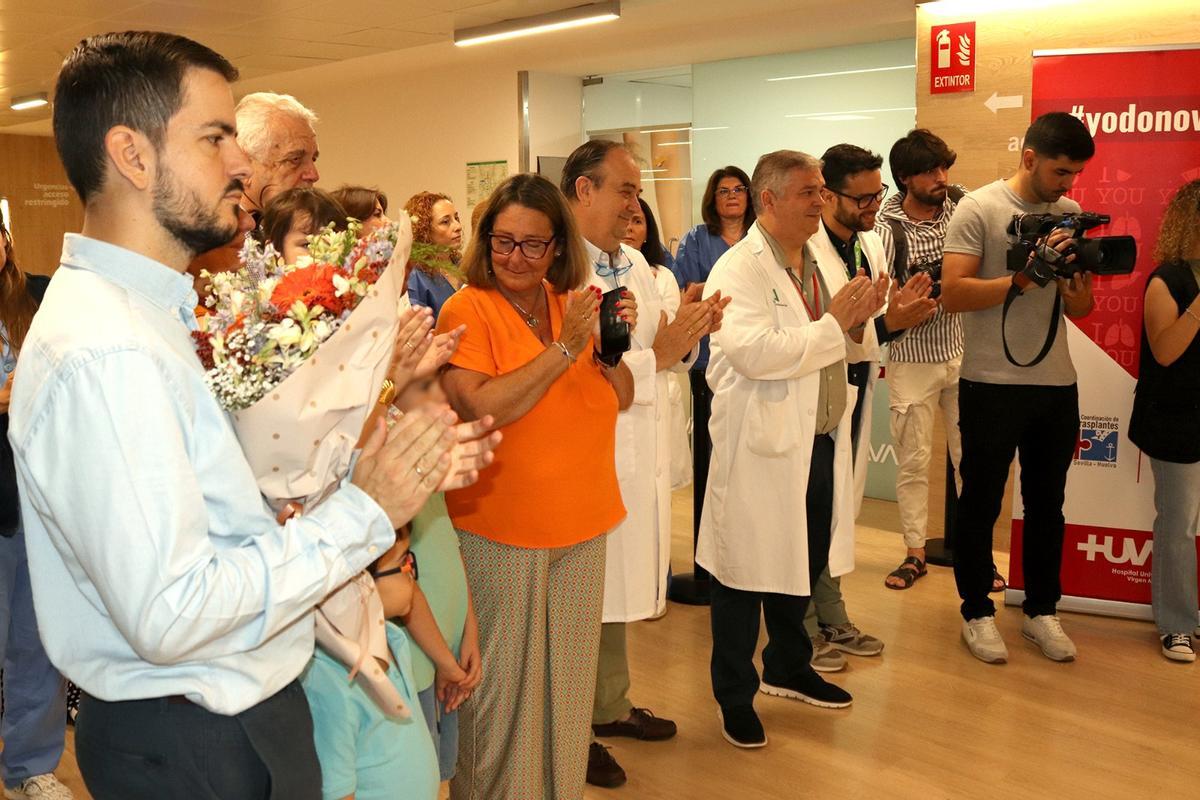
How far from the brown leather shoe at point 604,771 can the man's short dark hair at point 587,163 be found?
1.63m

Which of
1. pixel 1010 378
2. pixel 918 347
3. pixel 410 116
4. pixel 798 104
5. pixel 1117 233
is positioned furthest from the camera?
pixel 410 116

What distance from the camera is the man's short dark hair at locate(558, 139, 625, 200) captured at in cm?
310

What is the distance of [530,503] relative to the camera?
251 cm

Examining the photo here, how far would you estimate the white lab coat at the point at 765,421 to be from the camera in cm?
321

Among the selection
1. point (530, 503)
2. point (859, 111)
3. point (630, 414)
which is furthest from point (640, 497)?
point (859, 111)

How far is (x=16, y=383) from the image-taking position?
1.30 m

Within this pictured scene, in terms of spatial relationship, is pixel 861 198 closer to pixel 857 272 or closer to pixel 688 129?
pixel 857 272

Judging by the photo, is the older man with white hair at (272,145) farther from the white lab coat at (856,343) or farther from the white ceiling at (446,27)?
the white ceiling at (446,27)

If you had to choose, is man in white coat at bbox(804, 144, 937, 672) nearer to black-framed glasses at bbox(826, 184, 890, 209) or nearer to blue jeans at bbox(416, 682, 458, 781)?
black-framed glasses at bbox(826, 184, 890, 209)

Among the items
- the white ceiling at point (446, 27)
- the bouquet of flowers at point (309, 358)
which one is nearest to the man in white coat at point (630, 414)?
the bouquet of flowers at point (309, 358)

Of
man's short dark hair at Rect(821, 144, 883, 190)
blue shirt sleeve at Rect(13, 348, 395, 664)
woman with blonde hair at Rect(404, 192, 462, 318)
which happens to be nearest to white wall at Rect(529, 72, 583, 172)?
woman with blonde hair at Rect(404, 192, 462, 318)

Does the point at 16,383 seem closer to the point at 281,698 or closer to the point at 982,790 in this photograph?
the point at 281,698

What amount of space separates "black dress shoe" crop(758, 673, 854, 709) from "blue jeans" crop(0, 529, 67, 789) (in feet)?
7.11

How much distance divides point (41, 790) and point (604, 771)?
5.18ft
